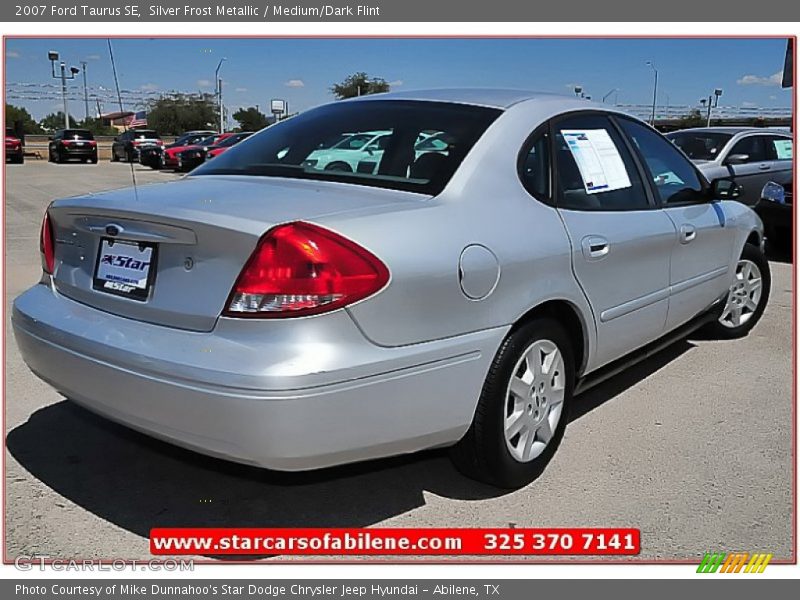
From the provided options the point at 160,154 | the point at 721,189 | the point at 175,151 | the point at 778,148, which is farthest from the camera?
the point at 175,151

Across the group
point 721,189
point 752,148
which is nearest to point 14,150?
point 752,148

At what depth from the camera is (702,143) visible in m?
10.2

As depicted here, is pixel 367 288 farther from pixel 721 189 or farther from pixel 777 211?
pixel 777 211

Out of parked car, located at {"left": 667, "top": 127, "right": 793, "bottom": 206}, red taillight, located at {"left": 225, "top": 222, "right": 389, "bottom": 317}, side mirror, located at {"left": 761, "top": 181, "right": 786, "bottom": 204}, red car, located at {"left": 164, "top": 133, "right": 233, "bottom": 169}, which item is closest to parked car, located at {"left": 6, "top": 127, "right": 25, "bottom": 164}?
red car, located at {"left": 164, "top": 133, "right": 233, "bottom": 169}

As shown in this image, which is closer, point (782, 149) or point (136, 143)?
point (782, 149)

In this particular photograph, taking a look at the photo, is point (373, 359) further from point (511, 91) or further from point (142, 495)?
point (511, 91)

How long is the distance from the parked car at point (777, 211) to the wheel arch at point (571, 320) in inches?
261

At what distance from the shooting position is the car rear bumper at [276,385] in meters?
2.30

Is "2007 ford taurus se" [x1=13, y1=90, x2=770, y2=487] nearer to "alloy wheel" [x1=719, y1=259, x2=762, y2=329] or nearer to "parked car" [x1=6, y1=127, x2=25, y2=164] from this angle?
"alloy wheel" [x1=719, y1=259, x2=762, y2=329]

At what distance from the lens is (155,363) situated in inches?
96.0

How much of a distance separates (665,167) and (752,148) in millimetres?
7062

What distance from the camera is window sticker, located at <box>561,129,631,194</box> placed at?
11.5 ft

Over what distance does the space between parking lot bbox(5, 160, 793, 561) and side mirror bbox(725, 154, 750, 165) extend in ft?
21.6

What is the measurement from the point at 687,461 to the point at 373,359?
5.91 ft
